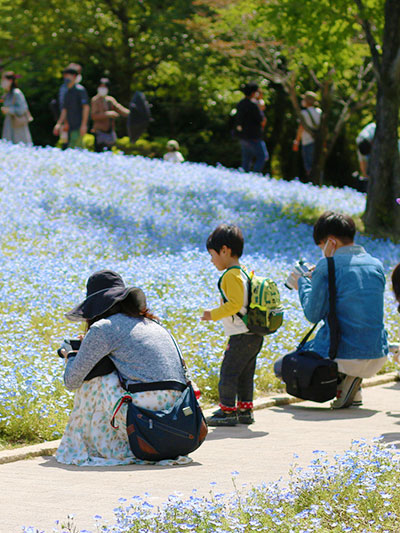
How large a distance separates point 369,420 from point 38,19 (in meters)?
27.2

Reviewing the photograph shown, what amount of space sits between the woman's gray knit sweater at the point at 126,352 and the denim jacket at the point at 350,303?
1947 millimetres

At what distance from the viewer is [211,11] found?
2988 cm

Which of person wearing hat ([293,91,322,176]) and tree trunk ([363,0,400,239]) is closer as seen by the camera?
tree trunk ([363,0,400,239])

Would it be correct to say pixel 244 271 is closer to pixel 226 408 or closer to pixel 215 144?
pixel 226 408

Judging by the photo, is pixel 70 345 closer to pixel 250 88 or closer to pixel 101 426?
pixel 101 426

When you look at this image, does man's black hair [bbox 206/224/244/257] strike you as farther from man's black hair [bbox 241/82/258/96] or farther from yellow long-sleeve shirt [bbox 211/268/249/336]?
man's black hair [bbox 241/82/258/96]

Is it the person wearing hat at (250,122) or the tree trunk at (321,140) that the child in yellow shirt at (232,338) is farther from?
the tree trunk at (321,140)

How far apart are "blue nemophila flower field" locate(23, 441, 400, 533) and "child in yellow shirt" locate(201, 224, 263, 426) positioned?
242cm

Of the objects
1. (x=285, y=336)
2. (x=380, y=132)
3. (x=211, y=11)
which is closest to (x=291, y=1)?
(x=380, y=132)

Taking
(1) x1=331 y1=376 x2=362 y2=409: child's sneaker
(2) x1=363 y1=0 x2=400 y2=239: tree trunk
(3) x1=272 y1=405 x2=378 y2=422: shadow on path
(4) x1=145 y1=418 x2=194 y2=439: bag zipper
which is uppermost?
(2) x1=363 y1=0 x2=400 y2=239: tree trunk

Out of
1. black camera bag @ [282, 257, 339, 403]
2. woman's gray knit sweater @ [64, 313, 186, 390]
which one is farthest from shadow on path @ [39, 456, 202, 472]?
black camera bag @ [282, 257, 339, 403]

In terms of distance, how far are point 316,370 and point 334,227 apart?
1.18 meters

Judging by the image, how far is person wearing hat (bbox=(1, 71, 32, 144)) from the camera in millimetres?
19158

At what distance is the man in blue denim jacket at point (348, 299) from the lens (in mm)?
7496
